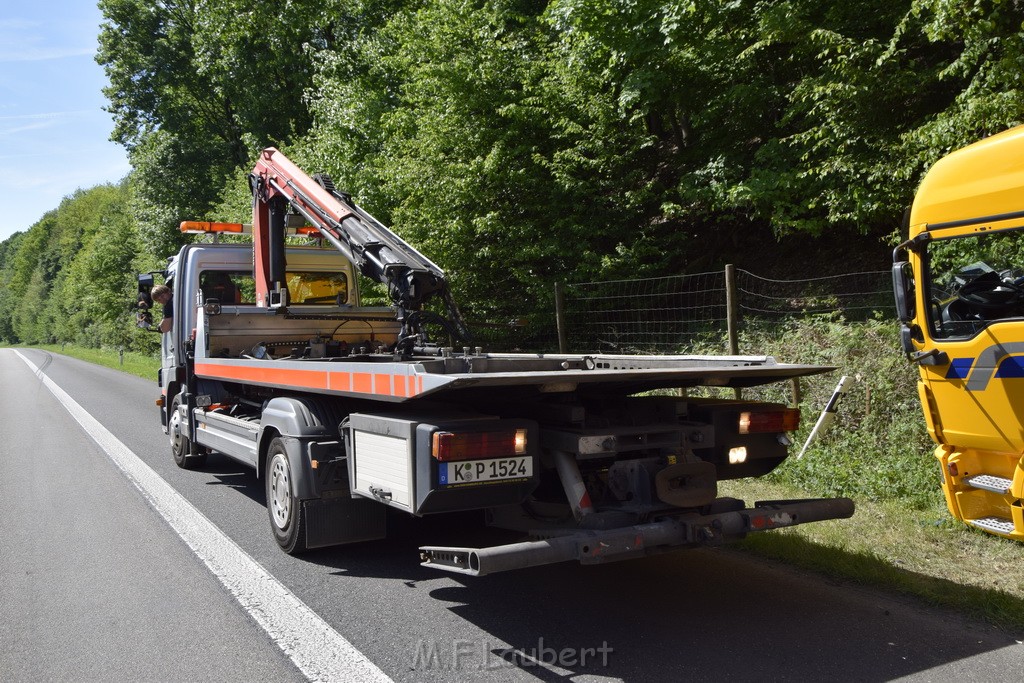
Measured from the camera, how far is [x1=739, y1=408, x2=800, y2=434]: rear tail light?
16.4 feet

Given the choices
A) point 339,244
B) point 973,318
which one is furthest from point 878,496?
point 339,244

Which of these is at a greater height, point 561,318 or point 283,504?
point 561,318

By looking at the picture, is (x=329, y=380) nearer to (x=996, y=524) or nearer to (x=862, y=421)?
(x=996, y=524)

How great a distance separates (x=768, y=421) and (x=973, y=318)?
5.19 feet

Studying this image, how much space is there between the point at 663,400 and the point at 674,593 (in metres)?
1.15

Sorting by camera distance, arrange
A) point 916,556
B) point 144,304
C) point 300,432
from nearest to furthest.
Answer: point 916,556, point 300,432, point 144,304

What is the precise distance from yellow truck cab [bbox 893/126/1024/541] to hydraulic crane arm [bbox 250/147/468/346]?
12.0 ft

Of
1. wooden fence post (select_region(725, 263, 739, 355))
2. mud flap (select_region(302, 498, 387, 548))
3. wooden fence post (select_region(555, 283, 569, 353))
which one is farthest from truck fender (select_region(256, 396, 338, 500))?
wooden fence post (select_region(555, 283, 569, 353))

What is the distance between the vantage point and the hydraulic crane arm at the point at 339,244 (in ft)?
22.6

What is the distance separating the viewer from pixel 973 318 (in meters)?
5.36

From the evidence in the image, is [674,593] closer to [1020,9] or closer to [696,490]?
[696,490]

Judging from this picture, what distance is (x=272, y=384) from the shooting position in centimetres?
617

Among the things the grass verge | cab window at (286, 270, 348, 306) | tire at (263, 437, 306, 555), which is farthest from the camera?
cab window at (286, 270, 348, 306)

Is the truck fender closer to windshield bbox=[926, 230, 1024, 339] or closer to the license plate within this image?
the license plate
